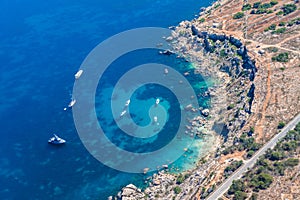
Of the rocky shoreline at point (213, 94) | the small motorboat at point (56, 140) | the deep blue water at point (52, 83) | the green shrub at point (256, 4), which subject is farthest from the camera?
the green shrub at point (256, 4)

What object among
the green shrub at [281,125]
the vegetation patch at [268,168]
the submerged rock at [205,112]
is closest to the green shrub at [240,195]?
the vegetation patch at [268,168]

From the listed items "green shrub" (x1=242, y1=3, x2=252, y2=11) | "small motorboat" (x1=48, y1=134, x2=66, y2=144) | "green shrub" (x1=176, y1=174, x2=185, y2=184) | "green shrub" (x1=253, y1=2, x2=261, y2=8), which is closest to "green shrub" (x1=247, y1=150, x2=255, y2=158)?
"green shrub" (x1=176, y1=174, x2=185, y2=184)

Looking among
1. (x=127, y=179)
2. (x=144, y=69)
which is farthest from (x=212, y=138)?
(x=144, y=69)

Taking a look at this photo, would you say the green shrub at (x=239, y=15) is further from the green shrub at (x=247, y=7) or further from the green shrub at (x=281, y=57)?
the green shrub at (x=281, y=57)

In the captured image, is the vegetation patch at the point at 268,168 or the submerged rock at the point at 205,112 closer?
the vegetation patch at the point at 268,168

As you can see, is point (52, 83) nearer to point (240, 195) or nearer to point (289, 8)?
point (240, 195)
